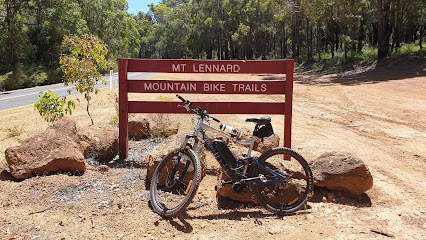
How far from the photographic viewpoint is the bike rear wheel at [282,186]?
421cm

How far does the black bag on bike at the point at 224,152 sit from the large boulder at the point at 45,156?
2.04m

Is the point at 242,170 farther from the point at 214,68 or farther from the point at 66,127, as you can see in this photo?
the point at 66,127

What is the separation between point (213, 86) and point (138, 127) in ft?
6.56

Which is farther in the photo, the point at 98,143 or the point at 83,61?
the point at 83,61

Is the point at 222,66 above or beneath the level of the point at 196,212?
above

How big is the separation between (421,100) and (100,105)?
11397 mm

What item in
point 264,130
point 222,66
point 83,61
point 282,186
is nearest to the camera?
point 264,130

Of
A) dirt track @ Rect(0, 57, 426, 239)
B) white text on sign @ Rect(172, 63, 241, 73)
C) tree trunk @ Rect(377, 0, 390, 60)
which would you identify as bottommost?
dirt track @ Rect(0, 57, 426, 239)

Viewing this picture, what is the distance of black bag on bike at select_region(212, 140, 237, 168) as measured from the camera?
4211mm

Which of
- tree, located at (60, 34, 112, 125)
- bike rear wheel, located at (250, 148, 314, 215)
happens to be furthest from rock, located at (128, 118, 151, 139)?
bike rear wheel, located at (250, 148, 314, 215)

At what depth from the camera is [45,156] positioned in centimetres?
501

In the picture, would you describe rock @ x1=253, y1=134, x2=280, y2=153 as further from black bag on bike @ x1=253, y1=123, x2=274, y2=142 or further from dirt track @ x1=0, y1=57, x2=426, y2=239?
black bag on bike @ x1=253, y1=123, x2=274, y2=142

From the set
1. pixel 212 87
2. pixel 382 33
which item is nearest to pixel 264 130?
pixel 212 87

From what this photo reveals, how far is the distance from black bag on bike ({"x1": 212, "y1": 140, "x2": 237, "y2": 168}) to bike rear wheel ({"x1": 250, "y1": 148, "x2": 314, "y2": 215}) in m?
0.23
